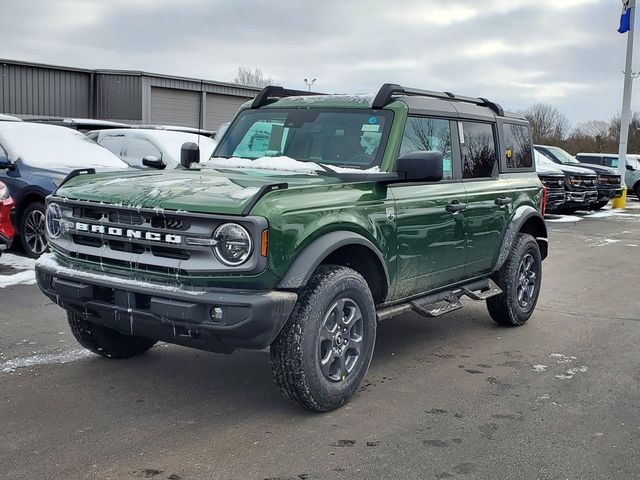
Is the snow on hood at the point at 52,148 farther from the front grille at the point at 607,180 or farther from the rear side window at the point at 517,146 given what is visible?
the front grille at the point at 607,180

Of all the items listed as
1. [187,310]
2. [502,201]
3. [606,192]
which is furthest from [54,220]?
[606,192]

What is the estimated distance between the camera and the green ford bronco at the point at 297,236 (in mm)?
3898

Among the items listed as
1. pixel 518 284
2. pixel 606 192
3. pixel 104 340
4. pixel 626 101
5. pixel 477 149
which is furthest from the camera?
pixel 626 101

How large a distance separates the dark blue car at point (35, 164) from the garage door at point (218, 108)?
714 inches

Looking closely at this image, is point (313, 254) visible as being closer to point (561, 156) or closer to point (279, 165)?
point (279, 165)

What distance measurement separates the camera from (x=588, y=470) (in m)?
3.67

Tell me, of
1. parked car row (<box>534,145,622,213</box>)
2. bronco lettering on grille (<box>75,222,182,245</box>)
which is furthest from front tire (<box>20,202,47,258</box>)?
parked car row (<box>534,145,622,213</box>)

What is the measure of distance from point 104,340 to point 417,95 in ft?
9.63

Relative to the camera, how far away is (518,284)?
662 centimetres

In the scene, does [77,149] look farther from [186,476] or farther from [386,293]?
[186,476]

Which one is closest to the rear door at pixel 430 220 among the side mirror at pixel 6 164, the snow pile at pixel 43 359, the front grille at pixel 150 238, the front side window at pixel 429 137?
the front side window at pixel 429 137

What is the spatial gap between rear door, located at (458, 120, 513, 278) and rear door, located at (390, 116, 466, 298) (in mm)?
127

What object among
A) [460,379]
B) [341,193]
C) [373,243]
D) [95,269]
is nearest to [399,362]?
[460,379]

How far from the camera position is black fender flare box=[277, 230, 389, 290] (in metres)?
4.00
